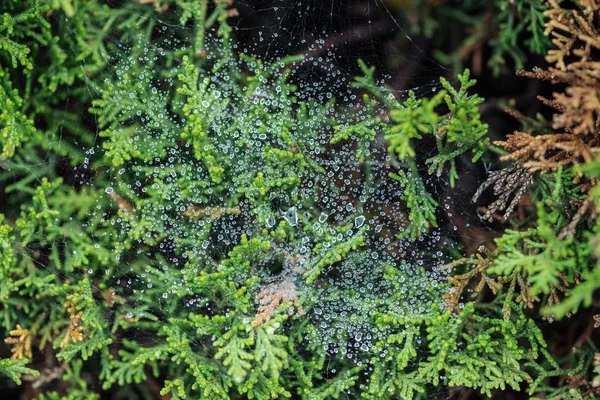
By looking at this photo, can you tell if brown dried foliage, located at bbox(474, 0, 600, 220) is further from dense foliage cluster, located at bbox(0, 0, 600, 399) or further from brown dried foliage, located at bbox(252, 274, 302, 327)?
brown dried foliage, located at bbox(252, 274, 302, 327)

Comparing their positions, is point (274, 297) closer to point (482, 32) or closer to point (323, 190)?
point (323, 190)

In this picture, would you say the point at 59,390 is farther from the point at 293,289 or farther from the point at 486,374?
the point at 486,374

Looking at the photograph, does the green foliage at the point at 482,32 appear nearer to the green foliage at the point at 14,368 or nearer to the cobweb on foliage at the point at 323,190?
the cobweb on foliage at the point at 323,190

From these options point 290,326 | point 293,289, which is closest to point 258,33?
point 293,289

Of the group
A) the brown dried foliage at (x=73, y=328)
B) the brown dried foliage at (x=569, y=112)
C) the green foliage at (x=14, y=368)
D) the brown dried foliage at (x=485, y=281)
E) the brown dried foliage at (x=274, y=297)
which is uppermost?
the brown dried foliage at (x=569, y=112)

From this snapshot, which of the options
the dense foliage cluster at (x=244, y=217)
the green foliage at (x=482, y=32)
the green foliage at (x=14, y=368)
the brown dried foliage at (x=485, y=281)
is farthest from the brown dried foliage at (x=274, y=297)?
the green foliage at (x=482, y=32)

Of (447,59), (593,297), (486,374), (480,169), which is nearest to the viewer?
(486,374)
